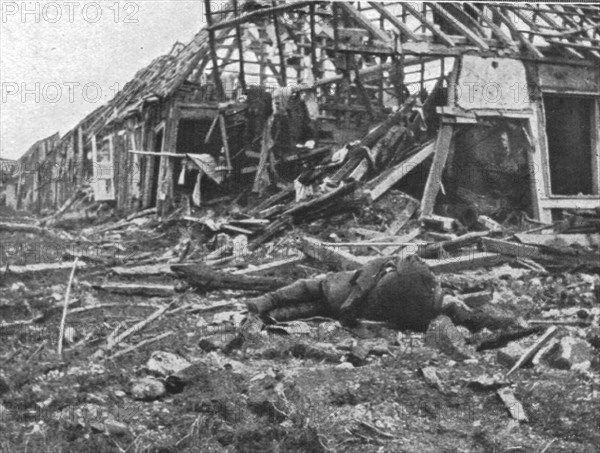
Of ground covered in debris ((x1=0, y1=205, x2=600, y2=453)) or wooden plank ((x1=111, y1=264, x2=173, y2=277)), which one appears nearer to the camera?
ground covered in debris ((x1=0, y1=205, x2=600, y2=453))

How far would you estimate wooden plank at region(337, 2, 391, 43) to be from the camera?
511 inches

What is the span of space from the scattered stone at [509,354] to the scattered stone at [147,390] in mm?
2768

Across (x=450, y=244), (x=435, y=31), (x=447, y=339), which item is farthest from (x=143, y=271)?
(x=435, y=31)

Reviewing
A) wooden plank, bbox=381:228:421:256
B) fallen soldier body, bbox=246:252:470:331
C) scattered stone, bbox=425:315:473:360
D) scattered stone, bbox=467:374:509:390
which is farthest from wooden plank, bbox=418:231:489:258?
scattered stone, bbox=467:374:509:390

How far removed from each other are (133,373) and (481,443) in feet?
8.28

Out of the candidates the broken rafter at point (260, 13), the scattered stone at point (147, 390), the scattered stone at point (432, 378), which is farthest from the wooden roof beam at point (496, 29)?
the scattered stone at point (147, 390)

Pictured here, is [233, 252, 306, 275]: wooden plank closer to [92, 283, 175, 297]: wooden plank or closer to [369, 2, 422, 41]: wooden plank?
[92, 283, 175, 297]: wooden plank

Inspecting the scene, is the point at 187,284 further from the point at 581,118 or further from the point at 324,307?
the point at 581,118

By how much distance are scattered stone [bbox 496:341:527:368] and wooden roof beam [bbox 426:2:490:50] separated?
8.37 meters

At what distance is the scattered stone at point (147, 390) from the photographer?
15.5 ft

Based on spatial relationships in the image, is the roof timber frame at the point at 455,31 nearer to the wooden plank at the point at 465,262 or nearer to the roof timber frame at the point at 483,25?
the roof timber frame at the point at 483,25

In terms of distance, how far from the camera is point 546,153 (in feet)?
42.9

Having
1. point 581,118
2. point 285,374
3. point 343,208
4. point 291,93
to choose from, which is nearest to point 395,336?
point 285,374

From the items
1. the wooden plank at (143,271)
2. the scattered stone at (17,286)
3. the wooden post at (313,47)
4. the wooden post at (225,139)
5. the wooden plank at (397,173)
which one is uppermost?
the wooden post at (313,47)
